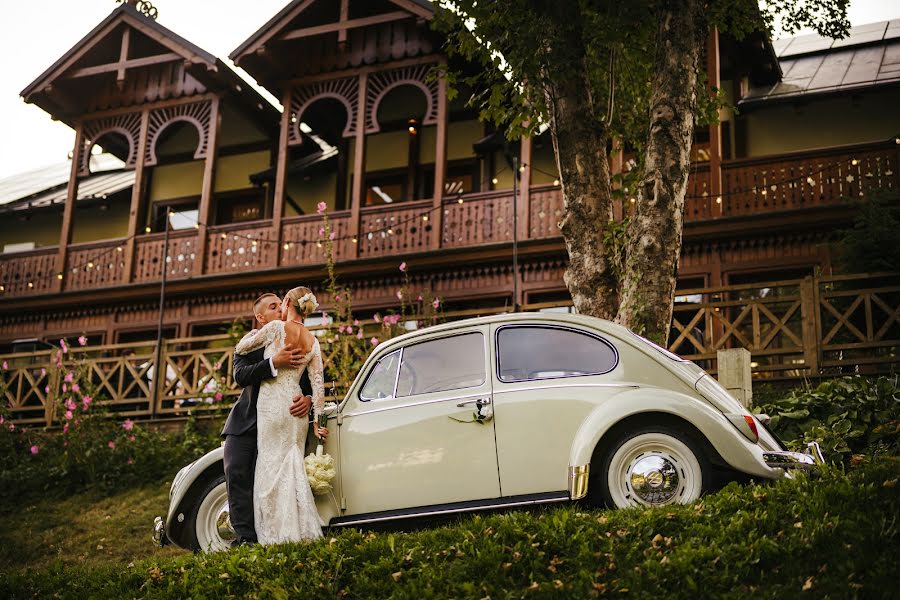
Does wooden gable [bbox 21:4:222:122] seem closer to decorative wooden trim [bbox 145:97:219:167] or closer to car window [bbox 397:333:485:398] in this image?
decorative wooden trim [bbox 145:97:219:167]

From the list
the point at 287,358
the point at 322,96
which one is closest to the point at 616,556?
the point at 287,358

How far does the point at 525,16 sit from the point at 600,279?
10.1 ft

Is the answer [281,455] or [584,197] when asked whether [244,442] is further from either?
[584,197]

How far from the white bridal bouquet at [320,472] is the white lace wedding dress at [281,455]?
0.05m

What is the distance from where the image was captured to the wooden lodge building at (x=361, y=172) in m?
17.3

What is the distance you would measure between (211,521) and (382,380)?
186 cm

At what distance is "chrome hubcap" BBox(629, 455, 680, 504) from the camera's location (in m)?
6.97

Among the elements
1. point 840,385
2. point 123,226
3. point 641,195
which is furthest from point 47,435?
point 840,385

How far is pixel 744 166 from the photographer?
56.7 feet

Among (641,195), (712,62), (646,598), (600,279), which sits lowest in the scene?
(646,598)

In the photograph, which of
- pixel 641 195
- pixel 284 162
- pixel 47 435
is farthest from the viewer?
pixel 284 162

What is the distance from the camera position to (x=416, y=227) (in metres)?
19.2

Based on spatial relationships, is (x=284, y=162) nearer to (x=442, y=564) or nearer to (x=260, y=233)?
(x=260, y=233)

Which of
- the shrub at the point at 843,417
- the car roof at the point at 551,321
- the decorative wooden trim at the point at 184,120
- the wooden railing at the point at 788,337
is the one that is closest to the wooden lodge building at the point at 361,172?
the decorative wooden trim at the point at 184,120
